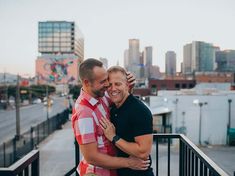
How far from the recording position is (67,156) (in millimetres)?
17734

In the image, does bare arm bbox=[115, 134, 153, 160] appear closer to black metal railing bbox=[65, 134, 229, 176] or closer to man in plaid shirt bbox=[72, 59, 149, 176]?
man in plaid shirt bbox=[72, 59, 149, 176]

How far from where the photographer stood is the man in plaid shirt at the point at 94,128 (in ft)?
7.87

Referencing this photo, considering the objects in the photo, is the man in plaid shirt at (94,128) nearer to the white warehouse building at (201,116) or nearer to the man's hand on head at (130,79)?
the man's hand on head at (130,79)

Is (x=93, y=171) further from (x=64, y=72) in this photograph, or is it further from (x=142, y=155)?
(x=64, y=72)

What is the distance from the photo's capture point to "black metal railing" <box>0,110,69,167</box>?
15.0m

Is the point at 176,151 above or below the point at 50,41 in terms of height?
below

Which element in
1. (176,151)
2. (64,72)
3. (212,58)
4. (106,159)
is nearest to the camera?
(106,159)

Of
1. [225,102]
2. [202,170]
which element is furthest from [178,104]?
[202,170]

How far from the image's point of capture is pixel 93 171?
Result: 2.55m

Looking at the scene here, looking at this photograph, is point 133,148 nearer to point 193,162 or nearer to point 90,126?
point 90,126

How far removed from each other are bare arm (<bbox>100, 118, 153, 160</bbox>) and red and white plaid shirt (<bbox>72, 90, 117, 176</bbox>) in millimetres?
72

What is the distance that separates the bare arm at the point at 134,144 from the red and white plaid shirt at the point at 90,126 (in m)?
0.07

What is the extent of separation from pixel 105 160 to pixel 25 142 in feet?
61.5

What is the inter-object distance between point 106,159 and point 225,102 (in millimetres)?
23289
